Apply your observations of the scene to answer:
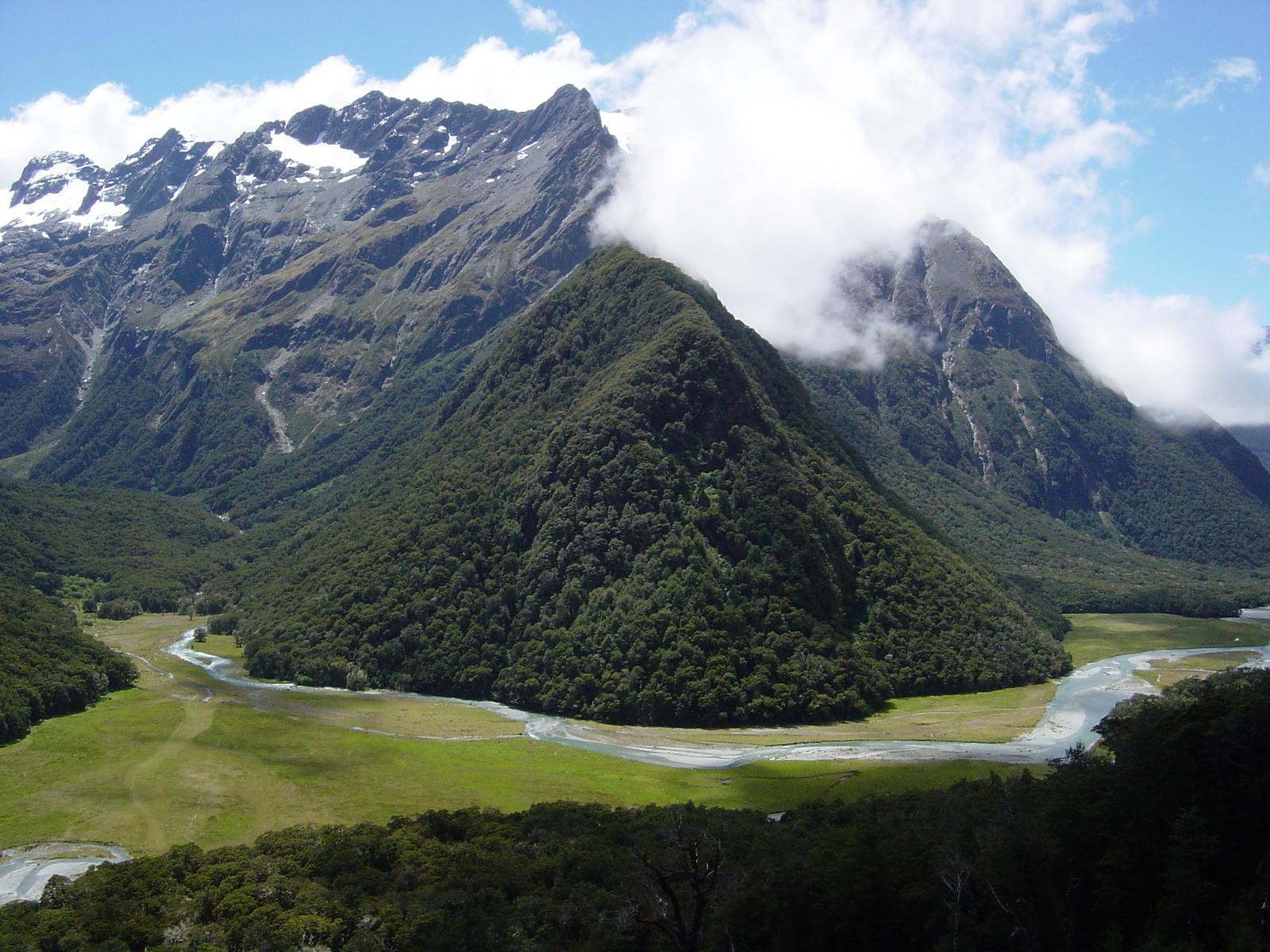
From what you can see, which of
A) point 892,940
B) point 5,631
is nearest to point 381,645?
point 5,631

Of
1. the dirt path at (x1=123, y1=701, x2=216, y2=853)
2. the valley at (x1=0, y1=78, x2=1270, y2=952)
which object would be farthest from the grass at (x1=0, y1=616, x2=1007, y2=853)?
the valley at (x1=0, y1=78, x2=1270, y2=952)

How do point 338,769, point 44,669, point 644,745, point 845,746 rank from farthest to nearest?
point 44,669
point 644,745
point 845,746
point 338,769

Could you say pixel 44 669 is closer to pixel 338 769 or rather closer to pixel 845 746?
pixel 338 769

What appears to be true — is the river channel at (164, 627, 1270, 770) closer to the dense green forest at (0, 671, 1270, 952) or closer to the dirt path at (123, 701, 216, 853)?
the dirt path at (123, 701, 216, 853)

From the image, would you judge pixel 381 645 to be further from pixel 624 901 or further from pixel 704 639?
pixel 624 901

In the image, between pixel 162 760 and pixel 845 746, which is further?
pixel 845 746

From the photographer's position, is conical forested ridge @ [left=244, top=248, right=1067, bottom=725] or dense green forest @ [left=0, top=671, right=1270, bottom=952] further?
conical forested ridge @ [left=244, top=248, right=1067, bottom=725]

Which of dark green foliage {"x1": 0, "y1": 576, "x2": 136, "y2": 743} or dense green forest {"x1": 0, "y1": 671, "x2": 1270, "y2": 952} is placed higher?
dark green foliage {"x1": 0, "y1": 576, "x2": 136, "y2": 743}

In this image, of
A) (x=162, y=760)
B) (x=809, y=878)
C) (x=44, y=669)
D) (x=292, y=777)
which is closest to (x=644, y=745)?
(x=292, y=777)
